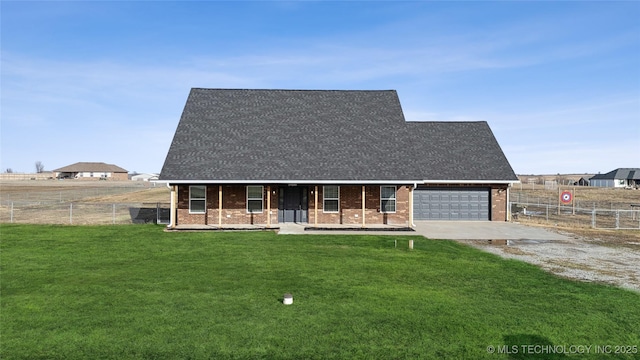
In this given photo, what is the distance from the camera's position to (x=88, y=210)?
106ft

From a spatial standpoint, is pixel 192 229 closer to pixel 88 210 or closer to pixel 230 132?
pixel 230 132

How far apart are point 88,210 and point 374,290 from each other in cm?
3033

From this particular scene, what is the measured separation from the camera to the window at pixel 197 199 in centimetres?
2183

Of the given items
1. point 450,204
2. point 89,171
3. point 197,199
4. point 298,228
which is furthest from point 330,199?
point 89,171

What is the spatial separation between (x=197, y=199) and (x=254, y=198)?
10.4ft

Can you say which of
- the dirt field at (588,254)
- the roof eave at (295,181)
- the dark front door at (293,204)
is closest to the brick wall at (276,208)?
the dark front door at (293,204)

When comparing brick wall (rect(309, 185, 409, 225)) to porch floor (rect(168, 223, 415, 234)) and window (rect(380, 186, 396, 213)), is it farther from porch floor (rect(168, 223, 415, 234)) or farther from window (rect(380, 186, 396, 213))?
porch floor (rect(168, 223, 415, 234))

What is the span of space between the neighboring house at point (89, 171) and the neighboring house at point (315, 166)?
11823cm

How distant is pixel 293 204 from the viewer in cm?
2286

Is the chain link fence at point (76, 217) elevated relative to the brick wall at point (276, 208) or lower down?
lower down

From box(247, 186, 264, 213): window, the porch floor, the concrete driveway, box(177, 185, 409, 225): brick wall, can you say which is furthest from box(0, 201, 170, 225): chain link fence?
the concrete driveway

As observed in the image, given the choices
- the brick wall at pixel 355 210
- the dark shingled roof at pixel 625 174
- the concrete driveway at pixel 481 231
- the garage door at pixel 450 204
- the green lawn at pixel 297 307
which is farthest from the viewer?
the dark shingled roof at pixel 625 174

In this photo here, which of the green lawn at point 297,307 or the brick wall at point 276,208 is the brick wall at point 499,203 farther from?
the green lawn at point 297,307

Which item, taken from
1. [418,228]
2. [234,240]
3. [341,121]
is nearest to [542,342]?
[234,240]
